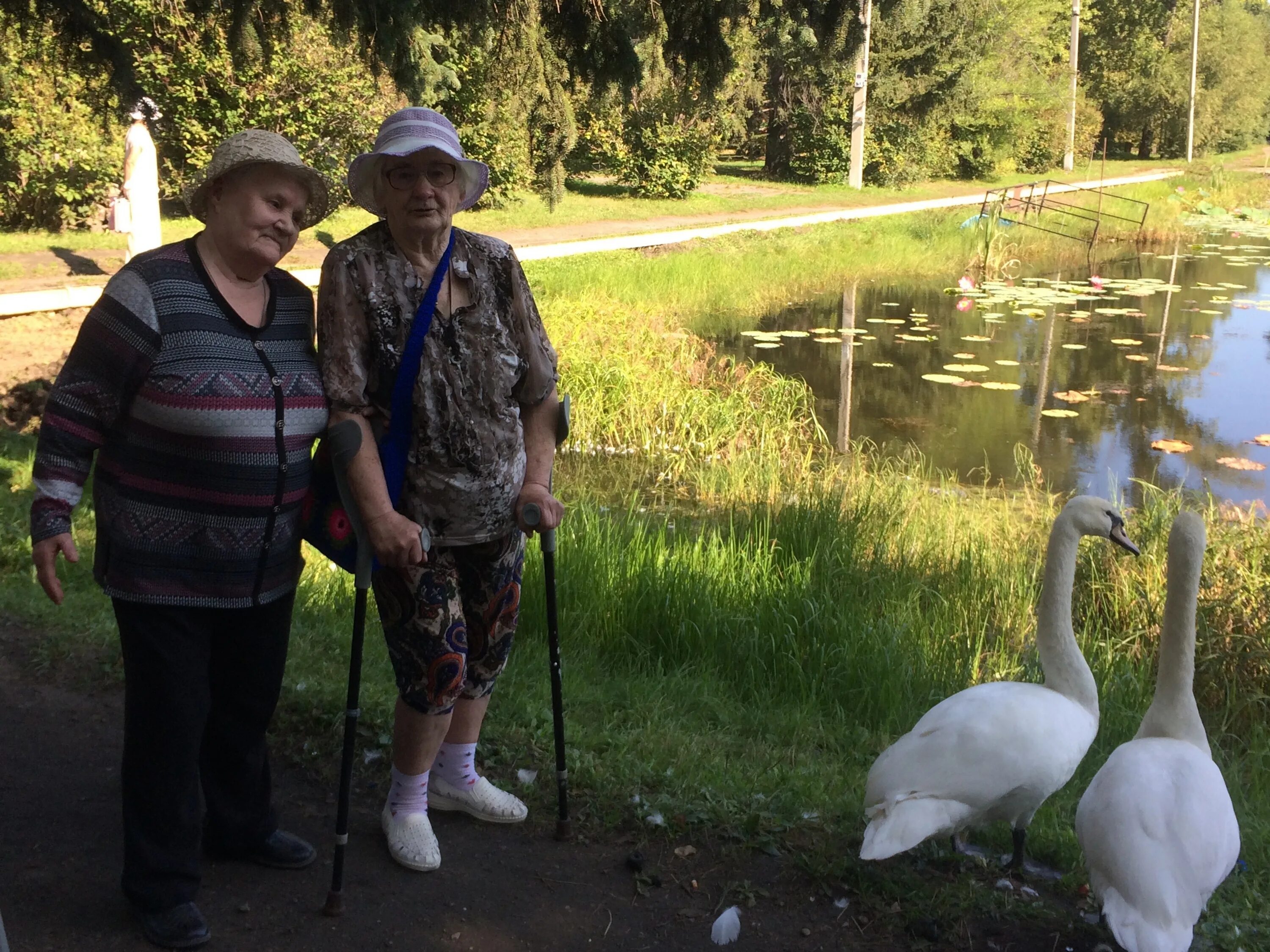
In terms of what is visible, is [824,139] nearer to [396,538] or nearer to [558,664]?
[558,664]

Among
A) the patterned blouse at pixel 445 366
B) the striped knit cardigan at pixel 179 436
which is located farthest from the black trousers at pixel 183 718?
the patterned blouse at pixel 445 366

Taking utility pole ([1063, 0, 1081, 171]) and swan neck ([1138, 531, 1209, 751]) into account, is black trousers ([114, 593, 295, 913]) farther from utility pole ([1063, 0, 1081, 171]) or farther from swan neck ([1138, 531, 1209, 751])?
utility pole ([1063, 0, 1081, 171])

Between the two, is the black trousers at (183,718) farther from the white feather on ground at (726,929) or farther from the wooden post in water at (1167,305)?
the wooden post in water at (1167,305)

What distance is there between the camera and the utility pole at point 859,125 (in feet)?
97.4

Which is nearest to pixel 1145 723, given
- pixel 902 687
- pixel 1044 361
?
pixel 902 687

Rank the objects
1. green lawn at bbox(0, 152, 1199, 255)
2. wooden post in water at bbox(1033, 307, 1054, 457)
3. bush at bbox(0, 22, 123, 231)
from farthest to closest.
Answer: green lawn at bbox(0, 152, 1199, 255), bush at bbox(0, 22, 123, 231), wooden post in water at bbox(1033, 307, 1054, 457)

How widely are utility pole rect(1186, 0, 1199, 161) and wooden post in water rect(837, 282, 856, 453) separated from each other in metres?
40.7

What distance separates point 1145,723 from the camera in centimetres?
361

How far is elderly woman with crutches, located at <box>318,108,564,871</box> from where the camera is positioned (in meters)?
2.93

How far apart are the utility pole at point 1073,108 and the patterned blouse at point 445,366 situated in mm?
43771

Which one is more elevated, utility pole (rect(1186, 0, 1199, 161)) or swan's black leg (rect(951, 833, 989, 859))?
utility pole (rect(1186, 0, 1199, 161))

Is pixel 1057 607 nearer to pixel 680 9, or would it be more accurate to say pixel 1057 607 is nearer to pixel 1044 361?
pixel 680 9

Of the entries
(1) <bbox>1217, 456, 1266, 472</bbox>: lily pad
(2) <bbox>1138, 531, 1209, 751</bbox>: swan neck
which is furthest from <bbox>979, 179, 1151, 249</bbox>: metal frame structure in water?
(2) <bbox>1138, 531, 1209, 751</bbox>: swan neck

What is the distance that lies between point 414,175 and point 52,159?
15043 millimetres
